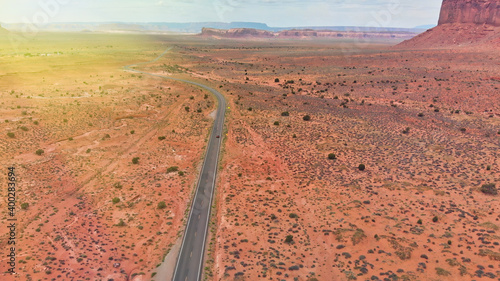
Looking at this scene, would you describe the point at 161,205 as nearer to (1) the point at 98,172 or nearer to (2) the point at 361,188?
(1) the point at 98,172

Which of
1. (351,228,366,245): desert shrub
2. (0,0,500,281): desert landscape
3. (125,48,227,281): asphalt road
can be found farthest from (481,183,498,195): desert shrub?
(125,48,227,281): asphalt road

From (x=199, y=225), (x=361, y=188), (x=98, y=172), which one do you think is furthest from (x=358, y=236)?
(x=98, y=172)

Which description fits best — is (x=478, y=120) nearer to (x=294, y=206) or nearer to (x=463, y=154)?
(x=463, y=154)

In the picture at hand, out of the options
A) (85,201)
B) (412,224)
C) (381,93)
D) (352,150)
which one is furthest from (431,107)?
(85,201)

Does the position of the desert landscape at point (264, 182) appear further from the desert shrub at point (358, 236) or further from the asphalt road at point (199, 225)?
the asphalt road at point (199, 225)

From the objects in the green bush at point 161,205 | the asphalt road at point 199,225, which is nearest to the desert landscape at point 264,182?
the green bush at point 161,205

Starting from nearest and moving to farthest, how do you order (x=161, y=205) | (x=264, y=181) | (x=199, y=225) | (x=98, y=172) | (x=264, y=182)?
(x=199, y=225), (x=161, y=205), (x=264, y=182), (x=264, y=181), (x=98, y=172)

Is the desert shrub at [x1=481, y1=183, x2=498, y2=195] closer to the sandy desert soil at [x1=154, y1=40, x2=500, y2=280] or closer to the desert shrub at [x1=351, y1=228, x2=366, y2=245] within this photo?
the sandy desert soil at [x1=154, y1=40, x2=500, y2=280]
